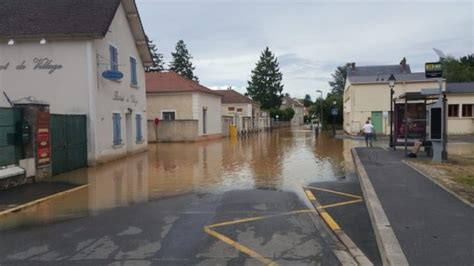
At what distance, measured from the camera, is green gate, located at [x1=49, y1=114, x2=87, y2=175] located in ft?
47.6

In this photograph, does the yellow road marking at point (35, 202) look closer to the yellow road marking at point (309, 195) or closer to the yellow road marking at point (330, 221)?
the yellow road marking at point (309, 195)

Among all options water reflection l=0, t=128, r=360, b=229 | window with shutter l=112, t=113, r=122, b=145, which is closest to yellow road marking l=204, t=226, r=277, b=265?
water reflection l=0, t=128, r=360, b=229

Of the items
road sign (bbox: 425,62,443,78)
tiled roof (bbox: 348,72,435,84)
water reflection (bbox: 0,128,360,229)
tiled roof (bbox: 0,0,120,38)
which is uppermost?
tiled roof (bbox: 0,0,120,38)

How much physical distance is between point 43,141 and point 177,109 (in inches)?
921

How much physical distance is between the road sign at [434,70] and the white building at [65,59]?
11838 mm

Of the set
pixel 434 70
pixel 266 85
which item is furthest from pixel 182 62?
pixel 434 70

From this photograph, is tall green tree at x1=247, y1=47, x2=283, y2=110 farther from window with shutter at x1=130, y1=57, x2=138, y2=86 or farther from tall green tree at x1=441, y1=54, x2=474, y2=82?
window with shutter at x1=130, y1=57, x2=138, y2=86

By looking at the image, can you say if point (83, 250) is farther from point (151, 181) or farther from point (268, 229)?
point (151, 181)

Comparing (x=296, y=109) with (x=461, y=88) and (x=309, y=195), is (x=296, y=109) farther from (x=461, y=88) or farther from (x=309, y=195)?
(x=309, y=195)

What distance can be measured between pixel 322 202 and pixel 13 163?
8.20 meters

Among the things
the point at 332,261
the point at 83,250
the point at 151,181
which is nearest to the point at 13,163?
the point at 151,181

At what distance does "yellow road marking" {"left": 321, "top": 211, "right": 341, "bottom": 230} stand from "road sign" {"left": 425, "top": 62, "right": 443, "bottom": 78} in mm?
9963

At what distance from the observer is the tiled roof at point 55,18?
17.2m

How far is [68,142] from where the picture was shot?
1559 cm
